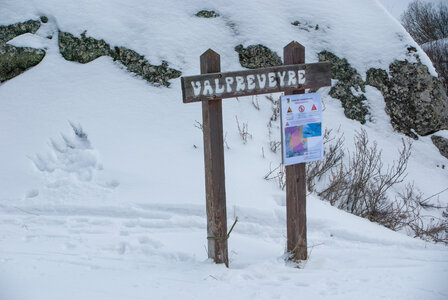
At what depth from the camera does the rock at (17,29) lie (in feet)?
24.7

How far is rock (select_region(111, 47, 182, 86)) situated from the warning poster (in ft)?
11.8

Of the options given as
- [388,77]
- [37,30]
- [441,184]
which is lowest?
[441,184]

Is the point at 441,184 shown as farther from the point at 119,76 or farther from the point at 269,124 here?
the point at 119,76

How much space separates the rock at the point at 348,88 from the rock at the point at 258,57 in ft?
2.69

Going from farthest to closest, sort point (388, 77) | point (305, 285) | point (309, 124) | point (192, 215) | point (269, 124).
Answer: point (388, 77)
point (269, 124)
point (192, 215)
point (309, 124)
point (305, 285)

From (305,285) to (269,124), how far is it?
141 inches

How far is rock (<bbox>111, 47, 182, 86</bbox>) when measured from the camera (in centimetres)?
725

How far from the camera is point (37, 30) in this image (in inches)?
301

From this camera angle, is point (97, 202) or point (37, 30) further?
point (37, 30)

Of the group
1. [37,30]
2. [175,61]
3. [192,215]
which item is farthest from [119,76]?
[192,215]

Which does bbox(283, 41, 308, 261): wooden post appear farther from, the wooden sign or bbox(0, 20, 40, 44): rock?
bbox(0, 20, 40, 44): rock

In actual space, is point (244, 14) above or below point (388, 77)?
above

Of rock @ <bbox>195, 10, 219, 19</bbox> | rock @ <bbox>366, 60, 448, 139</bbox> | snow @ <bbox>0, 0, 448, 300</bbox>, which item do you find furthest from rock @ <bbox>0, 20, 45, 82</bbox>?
rock @ <bbox>366, 60, 448, 139</bbox>

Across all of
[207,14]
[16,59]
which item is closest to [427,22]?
[207,14]
